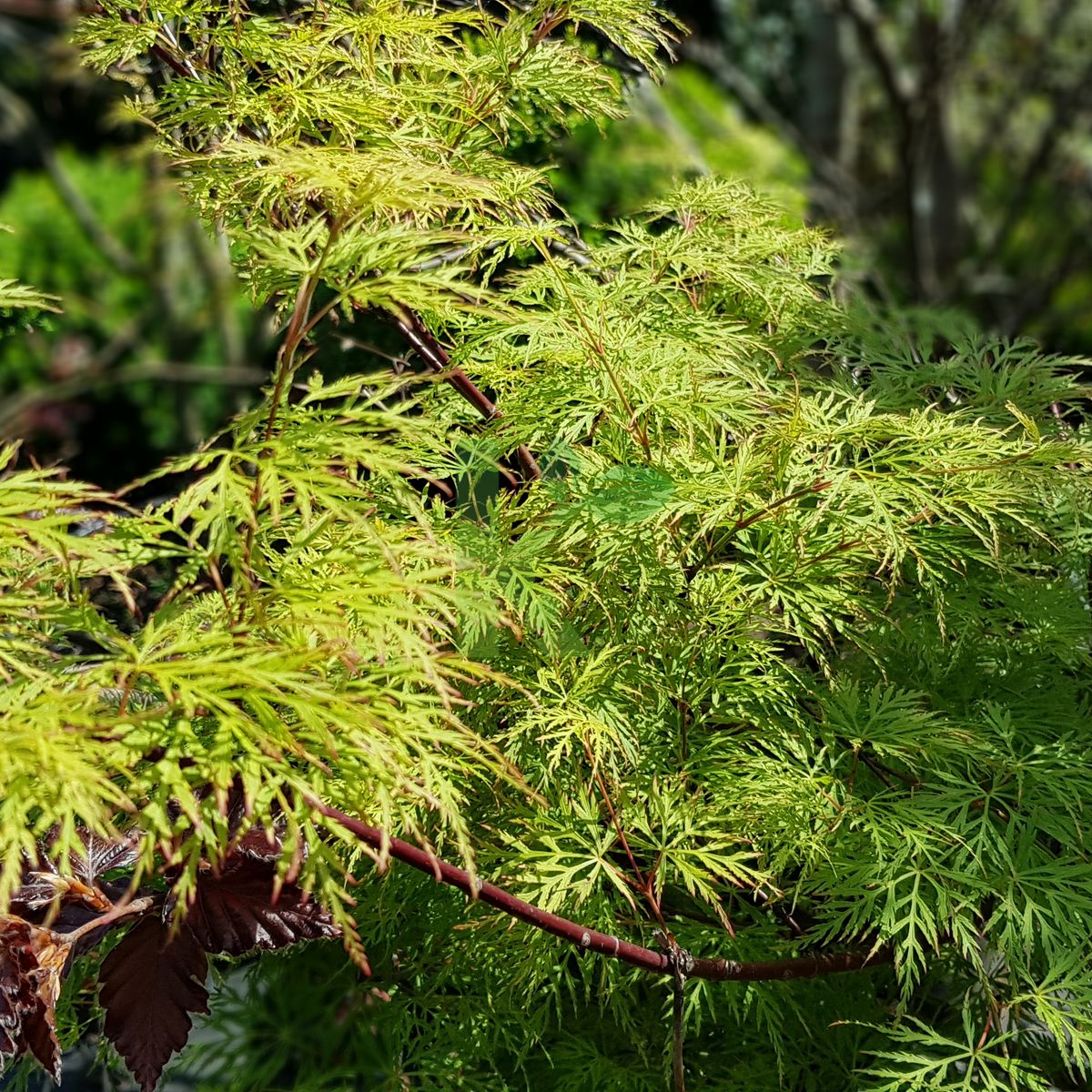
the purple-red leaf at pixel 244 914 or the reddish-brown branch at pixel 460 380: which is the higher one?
the reddish-brown branch at pixel 460 380

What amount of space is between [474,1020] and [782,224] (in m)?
0.98

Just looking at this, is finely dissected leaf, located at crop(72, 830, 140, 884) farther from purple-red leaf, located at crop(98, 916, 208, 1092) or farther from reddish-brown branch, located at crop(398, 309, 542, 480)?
reddish-brown branch, located at crop(398, 309, 542, 480)

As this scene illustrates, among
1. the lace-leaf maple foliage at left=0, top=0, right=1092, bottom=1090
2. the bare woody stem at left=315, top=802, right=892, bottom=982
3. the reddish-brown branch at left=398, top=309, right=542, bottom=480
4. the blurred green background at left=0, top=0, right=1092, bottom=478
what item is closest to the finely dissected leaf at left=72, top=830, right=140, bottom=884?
the lace-leaf maple foliage at left=0, top=0, right=1092, bottom=1090

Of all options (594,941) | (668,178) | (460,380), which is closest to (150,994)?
(594,941)

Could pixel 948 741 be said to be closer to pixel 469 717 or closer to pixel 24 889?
pixel 469 717

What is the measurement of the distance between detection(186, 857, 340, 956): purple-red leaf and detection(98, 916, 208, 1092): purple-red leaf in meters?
0.02

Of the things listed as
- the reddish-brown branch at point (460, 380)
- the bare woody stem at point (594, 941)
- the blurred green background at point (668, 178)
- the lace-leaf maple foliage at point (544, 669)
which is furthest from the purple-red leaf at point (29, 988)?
the blurred green background at point (668, 178)

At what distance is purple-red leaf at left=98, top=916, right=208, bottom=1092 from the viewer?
0.90 meters

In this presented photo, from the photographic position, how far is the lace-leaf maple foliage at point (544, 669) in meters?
0.80

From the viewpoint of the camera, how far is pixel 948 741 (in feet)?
3.27

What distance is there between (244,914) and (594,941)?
0.82 feet

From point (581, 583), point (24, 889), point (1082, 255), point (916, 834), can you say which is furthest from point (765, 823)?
point (1082, 255)

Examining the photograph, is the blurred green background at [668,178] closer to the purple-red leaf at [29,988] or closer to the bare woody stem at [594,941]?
the bare woody stem at [594,941]

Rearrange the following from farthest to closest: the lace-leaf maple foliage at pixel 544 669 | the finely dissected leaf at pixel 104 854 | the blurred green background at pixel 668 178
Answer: the blurred green background at pixel 668 178
the finely dissected leaf at pixel 104 854
the lace-leaf maple foliage at pixel 544 669
